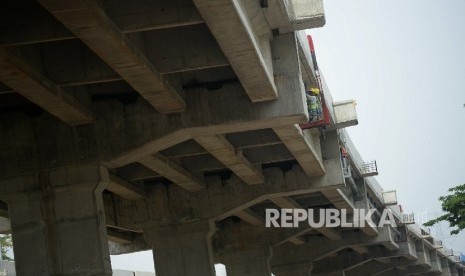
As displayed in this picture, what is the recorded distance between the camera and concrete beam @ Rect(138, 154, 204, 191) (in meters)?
26.1

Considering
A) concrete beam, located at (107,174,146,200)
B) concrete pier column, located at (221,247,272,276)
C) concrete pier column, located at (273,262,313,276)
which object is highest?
concrete beam, located at (107,174,146,200)

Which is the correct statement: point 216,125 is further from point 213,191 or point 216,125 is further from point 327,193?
point 327,193

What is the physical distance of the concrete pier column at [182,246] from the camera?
109 ft

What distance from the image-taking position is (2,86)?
63.6 ft

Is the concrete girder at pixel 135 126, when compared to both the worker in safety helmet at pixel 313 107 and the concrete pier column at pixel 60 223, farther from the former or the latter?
the worker in safety helmet at pixel 313 107

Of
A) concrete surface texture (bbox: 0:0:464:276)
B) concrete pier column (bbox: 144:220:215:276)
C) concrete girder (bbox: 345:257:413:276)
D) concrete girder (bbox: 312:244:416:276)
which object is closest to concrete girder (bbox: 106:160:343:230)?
concrete surface texture (bbox: 0:0:464:276)

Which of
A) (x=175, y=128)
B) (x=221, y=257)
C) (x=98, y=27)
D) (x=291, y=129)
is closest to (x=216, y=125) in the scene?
(x=175, y=128)

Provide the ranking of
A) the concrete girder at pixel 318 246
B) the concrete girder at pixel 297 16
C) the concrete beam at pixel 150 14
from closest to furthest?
the concrete beam at pixel 150 14
the concrete girder at pixel 297 16
the concrete girder at pixel 318 246

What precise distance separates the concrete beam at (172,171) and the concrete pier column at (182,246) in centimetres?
165

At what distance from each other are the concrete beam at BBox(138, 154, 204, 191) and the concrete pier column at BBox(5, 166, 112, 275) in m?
3.86

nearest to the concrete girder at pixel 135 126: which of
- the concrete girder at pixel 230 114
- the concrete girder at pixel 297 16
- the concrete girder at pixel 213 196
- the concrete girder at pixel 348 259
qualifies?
the concrete girder at pixel 230 114

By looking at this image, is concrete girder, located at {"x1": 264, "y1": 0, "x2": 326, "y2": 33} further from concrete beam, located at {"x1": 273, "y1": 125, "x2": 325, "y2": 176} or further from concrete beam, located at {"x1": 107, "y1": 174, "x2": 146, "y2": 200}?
concrete beam, located at {"x1": 107, "y1": 174, "x2": 146, "y2": 200}

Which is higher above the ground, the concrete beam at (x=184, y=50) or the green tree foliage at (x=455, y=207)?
the concrete beam at (x=184, y=50)

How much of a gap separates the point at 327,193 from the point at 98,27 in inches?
917
